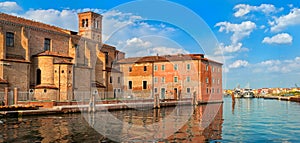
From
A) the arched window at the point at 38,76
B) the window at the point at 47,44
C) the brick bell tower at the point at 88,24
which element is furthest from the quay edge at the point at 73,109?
the brick bell tower at the point at 88,24

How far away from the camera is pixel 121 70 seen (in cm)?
5656

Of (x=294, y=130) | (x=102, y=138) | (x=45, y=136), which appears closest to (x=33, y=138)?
(x=45, y=136)

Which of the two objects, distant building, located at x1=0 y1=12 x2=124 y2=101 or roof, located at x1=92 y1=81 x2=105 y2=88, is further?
roof, located at x1=92 y1=81 x2=105 y2=88

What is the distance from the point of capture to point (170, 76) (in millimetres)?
52875

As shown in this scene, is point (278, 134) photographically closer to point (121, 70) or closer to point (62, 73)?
point (62, 73)

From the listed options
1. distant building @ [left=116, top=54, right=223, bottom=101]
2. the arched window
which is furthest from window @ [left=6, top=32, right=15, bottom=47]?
distant building @ [left=116, top=54, right=223, bottom=101]

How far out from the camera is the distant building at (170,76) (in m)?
51.3

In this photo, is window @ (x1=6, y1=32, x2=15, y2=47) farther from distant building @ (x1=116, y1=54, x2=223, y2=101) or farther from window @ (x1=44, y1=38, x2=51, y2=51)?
distant building @ (x1=116, y1=54, x2=223, y2=101)

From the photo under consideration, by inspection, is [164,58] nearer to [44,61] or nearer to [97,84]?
[97,84]

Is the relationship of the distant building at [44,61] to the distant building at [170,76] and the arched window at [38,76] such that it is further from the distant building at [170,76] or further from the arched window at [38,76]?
the distant building at [170,76]

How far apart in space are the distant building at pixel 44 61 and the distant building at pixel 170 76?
10827mm

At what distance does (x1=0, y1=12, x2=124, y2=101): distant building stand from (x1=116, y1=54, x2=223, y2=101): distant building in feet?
35.5

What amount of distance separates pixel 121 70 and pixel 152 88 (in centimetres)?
720

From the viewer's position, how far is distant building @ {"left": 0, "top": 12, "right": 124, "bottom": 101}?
33000mm
